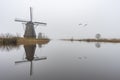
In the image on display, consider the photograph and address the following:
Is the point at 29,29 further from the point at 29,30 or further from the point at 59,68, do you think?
the point at 59,68

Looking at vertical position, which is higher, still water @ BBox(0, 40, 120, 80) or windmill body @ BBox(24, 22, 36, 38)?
windmill body @ BBox(24, 22, 36, 38)

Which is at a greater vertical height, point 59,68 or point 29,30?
point 29,30

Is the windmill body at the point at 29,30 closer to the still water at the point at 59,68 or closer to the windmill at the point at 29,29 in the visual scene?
the windmill at the point at 29,29

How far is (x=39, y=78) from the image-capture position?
3273 millimetres

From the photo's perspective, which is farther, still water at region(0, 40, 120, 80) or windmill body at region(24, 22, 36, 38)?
windmill body at region(24, 22, 36, 38)

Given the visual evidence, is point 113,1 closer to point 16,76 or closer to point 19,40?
point 19,40

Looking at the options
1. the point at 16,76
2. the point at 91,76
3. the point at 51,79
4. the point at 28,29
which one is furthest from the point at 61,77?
the point at 28,29

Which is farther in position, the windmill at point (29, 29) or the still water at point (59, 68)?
the windmill at point (29, 29)

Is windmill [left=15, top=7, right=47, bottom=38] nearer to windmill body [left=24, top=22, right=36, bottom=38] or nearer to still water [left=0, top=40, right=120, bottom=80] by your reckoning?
windmill body [left=24, top=22, right=36, bottom=38]

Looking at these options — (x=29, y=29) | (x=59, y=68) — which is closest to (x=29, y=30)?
(x=29, y=29)

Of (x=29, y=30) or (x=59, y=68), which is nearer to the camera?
(x=59, y=68)

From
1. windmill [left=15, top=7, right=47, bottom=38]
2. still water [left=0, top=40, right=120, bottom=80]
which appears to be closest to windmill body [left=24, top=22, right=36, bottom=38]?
windmill [left=15, top=7, right=47, bottom=38]

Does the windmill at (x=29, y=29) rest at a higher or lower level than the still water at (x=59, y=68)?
higher

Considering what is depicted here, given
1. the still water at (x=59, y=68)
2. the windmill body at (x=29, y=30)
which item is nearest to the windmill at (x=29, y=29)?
the windmill body at (x=29, y=30)
